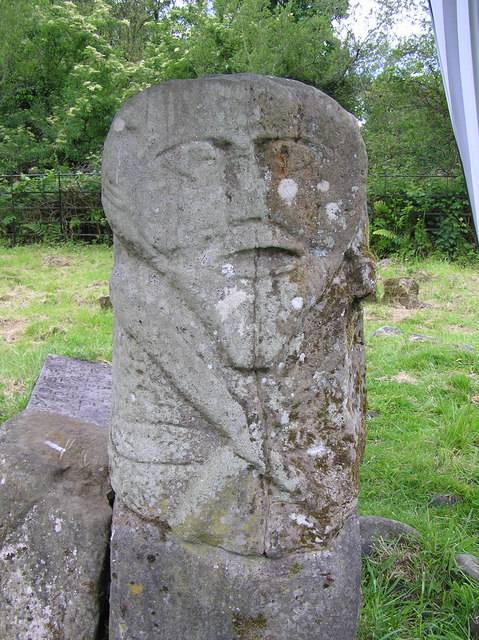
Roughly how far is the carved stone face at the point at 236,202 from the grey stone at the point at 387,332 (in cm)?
425

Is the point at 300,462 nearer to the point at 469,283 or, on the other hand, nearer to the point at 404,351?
the point at 404,351

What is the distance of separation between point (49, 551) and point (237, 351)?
0.89 m

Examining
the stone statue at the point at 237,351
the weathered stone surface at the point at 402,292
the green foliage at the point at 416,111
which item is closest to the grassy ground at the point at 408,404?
the weathered stone surface at the point at 402,292

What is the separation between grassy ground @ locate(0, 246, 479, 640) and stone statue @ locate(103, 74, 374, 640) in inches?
23.2

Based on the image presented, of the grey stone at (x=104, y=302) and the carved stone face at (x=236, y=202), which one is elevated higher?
the carved stone face at (x=236, y=202)

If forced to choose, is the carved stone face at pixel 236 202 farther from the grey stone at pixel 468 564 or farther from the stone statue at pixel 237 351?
the grey stone at pixel 468 564

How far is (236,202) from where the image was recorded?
1.87 meters

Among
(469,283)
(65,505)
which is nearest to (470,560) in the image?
(65,505)

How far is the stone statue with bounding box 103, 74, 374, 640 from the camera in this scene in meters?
1.87

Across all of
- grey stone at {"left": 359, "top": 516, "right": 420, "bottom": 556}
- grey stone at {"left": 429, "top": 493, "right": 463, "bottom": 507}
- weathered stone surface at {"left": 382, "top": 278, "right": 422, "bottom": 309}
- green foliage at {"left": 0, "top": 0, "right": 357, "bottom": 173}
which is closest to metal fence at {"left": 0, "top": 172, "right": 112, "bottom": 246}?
green foliage at {"left": 0, "top": 0, "right": 357, "bottom": 173}

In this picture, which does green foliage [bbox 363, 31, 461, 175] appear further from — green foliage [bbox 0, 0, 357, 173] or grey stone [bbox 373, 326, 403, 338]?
grey stone [bbox 373, 326, 403, 338]

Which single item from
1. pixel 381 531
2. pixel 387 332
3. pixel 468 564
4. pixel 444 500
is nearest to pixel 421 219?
pixel 387 332

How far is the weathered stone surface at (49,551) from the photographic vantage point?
210 cm

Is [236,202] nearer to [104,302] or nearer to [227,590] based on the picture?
[227,590]
